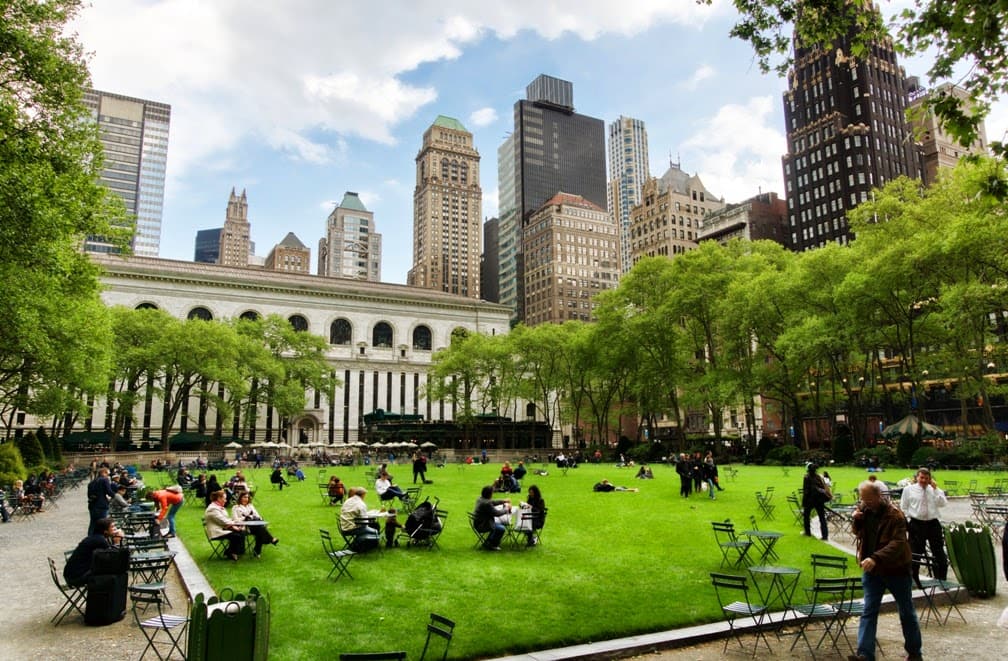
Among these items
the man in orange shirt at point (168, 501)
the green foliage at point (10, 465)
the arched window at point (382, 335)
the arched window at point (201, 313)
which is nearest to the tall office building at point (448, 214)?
the arched window at point (382, 335)

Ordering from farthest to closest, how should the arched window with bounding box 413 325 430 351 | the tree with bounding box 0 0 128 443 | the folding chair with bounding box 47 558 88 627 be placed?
the arched window with bounding box 413 325 430 351
the tree with bounding box 0 0 128 443
the folding chair with bounding box 47 558 88 627

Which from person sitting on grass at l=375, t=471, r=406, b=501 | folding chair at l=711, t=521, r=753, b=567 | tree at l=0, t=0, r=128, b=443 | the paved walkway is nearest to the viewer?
the paved walkway

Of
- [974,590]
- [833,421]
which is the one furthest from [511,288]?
[974,590]

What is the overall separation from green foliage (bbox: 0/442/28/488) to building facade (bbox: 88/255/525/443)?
154 ft

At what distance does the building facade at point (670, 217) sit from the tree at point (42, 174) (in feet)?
355

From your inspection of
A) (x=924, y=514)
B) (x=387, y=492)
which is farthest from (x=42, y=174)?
(x=924, y=514)

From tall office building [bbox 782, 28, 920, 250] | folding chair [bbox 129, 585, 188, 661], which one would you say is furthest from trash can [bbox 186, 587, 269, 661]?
tall office building [bbox 782, 28, 920, 250]

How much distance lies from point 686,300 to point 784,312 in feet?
24.2

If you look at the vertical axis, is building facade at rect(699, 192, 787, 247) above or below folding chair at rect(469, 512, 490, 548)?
above

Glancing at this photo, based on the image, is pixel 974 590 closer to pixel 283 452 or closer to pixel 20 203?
pixel 20 203

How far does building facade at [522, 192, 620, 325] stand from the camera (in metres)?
145

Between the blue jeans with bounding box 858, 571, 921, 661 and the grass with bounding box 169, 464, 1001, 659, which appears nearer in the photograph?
the blue jeans with bounding box 858, 571, 921, 661

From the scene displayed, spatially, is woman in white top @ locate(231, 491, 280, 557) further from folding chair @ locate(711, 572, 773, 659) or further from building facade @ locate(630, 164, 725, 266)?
building facade @ locate(630, 164, 725, 266)

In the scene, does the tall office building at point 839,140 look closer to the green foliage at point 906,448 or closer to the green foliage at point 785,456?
the green foliage at point 785,456
